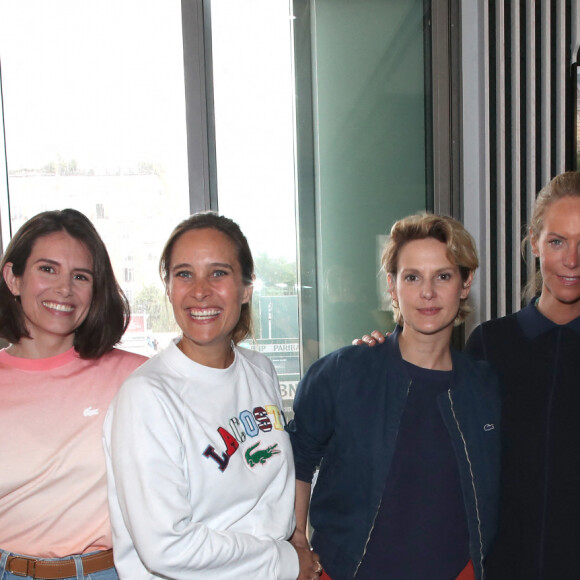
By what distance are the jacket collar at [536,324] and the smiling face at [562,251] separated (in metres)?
0.03

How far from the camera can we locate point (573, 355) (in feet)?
5.40

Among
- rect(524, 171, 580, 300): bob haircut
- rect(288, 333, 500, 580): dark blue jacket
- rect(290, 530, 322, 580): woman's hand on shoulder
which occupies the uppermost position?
rect(524, 171, 580, 300): bob haircut

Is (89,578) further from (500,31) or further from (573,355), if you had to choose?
(500,31)

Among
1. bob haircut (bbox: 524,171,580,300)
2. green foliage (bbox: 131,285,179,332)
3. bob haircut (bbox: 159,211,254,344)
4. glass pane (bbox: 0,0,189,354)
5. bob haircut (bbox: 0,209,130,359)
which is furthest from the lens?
green foliage (bbox: 131,285,179,332)

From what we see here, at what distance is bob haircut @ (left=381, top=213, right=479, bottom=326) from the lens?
60.2 inches

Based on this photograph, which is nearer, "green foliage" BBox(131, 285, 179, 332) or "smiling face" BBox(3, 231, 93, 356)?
"smiling face" BBox(3, 231, 93, 356)

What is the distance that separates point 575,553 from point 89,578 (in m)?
1.31

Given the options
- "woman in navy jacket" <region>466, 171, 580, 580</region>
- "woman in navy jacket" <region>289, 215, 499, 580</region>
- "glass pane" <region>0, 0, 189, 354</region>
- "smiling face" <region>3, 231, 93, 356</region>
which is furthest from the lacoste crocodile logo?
"glass pane" <region>0, 0, 189, 354</region>

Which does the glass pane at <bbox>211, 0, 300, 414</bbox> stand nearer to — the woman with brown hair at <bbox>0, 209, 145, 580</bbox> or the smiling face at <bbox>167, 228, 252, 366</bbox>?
the woman with brown hair at <bbox>0, 209, 145, 580</bbox>

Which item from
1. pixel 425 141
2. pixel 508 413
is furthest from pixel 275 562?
pixel 425 141

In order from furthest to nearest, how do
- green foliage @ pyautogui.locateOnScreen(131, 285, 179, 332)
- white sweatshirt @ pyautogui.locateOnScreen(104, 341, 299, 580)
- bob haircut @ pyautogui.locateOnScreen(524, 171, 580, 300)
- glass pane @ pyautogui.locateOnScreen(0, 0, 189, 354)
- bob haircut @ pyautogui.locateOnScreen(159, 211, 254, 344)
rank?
green foliage @ pyautogui.locateOnScreen(131, 285, 179, 332) < glass pane @ pyautogui.locateOnScreen(0, 0, 189, 354) < bob haircut @ pyautogui.locateOnScreen(524, 171, 580, 300) < bob haircut @ pyautogui.locateOnScreen(159, 211, 254, 344) < white sweatshirt @ pyautogui.locateOnScreen(104, 341, 299, 580)

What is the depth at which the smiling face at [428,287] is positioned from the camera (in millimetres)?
1510

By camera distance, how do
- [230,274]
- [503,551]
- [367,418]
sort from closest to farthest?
[230,274] → [367,418] → [503,551]

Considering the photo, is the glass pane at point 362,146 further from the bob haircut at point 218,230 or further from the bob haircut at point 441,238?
the bob haircut at point 218,230
